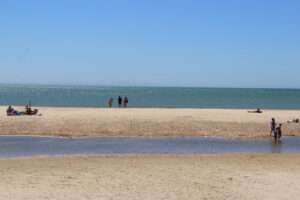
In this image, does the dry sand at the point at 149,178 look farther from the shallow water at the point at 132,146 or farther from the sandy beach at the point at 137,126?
the sandy beach at the point at 137,126

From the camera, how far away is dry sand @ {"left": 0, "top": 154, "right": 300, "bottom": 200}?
14617 millimetres

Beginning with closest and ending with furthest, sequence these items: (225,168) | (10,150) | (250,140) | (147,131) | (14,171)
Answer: (14,171) < (225,168) < (10,150) < (250,140) < (147,131)

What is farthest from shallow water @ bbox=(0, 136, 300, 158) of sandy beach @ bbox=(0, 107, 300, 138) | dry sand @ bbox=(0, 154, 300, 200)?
dry sand @ bbox=(0, 154, 300, 200)

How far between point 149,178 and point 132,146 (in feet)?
36.9

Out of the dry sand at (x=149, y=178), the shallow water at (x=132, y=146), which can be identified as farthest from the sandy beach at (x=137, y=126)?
the dry sand at (x=149, y=178)

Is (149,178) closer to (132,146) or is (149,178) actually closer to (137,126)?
(132,146)

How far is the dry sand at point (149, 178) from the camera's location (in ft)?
48.0

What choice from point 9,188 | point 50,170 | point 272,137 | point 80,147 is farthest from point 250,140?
point 9,188

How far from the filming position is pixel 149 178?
16.9 meters

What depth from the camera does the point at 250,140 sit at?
31922 mm

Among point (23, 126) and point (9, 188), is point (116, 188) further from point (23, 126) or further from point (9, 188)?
point (23, 126)

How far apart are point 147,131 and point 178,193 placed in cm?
1996

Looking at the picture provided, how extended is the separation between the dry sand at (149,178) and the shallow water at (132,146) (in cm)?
330

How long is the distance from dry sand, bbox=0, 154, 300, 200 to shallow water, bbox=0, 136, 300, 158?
130 inches
